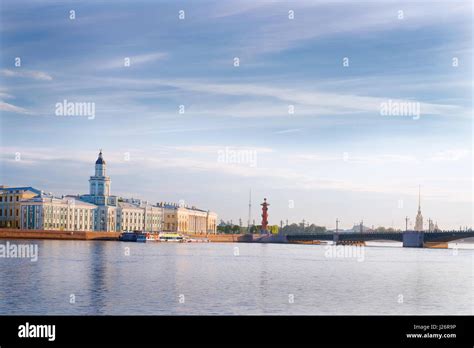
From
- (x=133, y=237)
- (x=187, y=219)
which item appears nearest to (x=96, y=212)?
(x=133, y=237)

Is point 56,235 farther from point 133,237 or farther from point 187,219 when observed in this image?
point 187,219

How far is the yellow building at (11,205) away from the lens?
80.0 meters

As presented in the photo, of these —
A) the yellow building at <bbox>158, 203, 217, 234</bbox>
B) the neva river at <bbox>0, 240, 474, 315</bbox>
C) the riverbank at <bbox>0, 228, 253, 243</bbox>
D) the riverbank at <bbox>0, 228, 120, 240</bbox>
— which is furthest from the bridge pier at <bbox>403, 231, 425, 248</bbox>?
the neva river at <bbox>0, 240, 474, 315</bbox>

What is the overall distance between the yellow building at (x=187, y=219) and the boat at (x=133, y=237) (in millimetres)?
18088

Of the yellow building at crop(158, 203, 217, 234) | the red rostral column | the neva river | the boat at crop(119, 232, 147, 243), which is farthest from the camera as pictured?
the red rostral column

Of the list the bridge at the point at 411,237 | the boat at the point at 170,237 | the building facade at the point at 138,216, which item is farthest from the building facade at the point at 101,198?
the bridge at the point at 411,237

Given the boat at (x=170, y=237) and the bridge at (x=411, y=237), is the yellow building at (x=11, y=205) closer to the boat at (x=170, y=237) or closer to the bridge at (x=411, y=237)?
the boat at (x=170, y=237)

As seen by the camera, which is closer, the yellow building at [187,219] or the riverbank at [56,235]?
the riverbank at [56,235]

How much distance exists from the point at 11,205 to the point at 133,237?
14803mm

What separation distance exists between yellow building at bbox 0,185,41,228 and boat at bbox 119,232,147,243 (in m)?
12.2

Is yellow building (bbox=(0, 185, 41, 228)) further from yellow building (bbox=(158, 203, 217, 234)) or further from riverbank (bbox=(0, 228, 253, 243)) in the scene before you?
yellow building (bbox=(158, 203, 217, 234))

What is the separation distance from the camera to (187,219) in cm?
11138

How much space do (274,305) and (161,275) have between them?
10.7 meters

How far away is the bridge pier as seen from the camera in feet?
295
